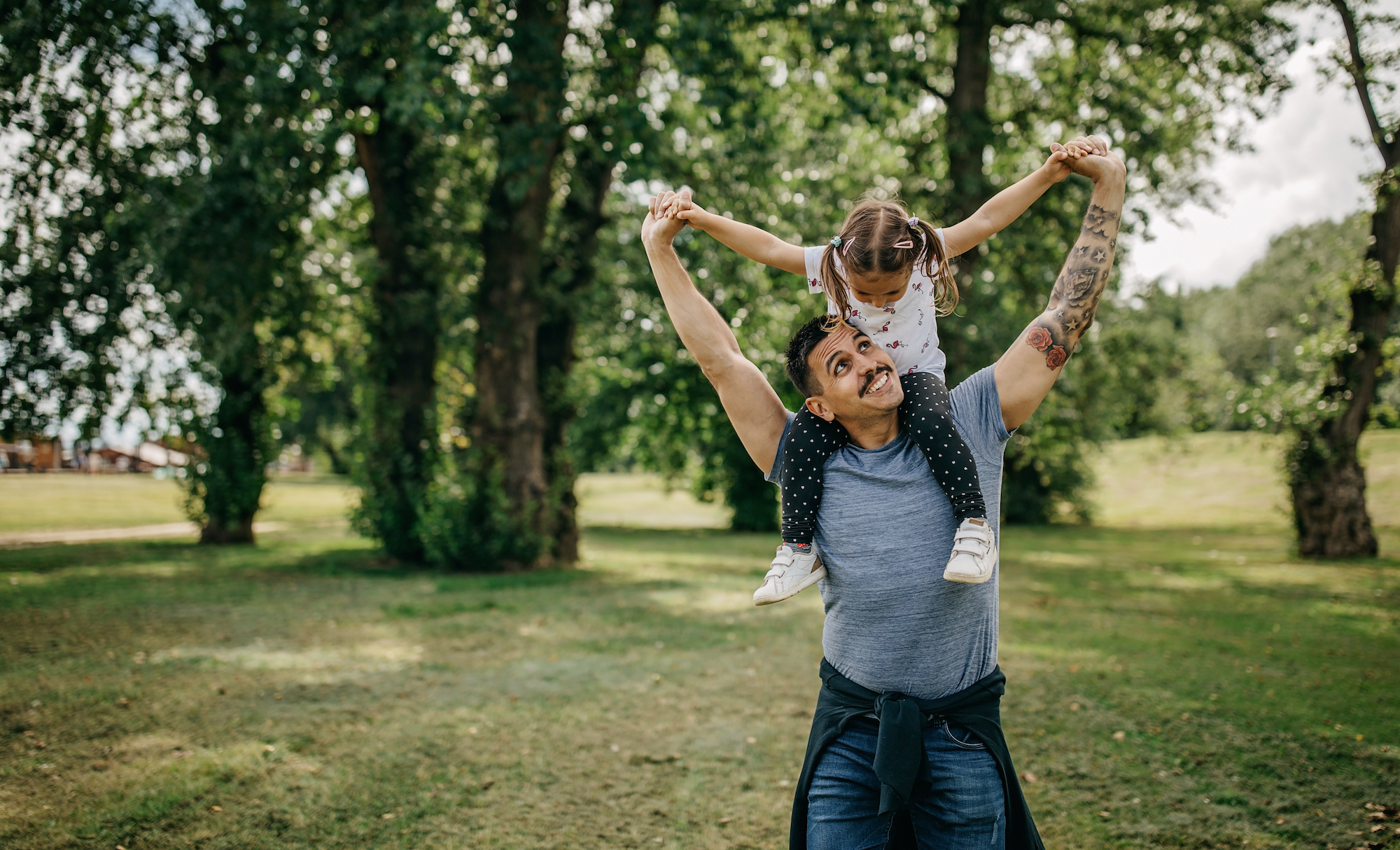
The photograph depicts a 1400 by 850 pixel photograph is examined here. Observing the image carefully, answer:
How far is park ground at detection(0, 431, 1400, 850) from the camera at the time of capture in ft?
15.1

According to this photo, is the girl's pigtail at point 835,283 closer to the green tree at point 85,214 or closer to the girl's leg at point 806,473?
the girl's leg at point 806,473

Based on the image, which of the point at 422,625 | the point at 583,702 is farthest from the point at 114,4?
A: the point at 583,702

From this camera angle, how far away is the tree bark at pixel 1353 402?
556 inches

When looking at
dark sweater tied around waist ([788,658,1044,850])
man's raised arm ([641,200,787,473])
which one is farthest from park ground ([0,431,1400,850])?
man's raised arm ([641,200,787,473])

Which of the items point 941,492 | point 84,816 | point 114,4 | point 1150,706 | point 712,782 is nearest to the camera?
point 941,492

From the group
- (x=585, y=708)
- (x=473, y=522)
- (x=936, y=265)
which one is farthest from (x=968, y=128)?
(x=936, y=265)

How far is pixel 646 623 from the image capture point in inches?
396

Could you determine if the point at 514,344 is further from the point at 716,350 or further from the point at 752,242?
the point at 716,350

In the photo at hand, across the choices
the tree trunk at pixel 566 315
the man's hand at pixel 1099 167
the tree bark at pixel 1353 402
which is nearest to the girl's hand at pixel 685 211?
the man's hand at pixel 1099 167

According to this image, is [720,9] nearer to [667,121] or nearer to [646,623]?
[667,121]

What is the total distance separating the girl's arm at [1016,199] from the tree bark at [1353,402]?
588 inches

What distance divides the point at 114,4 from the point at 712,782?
14420 millimetres

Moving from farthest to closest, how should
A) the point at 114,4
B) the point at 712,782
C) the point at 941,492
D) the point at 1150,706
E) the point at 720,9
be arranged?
the point at 114,4 → the point at 720,9 → the point at 1150,706 → the point at 712,782 → the point at 941,492

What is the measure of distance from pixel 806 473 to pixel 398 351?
44.6ft
